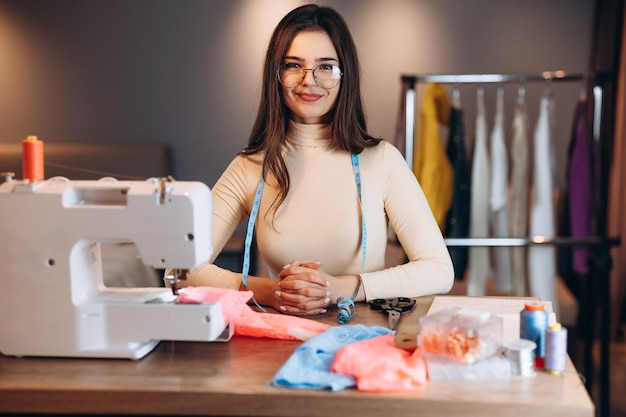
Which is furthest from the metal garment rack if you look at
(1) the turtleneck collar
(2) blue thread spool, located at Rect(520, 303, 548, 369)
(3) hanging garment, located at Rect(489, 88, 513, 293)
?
(2) blue thread spool, located at Rect(520, 303, 548, 369)

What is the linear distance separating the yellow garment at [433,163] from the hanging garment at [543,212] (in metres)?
0.40

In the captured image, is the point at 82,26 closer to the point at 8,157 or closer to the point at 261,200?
the point at 8,157

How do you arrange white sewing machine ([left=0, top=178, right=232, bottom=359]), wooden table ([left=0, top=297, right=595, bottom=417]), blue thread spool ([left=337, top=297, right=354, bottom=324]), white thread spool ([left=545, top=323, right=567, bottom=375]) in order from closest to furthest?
wooden table ([left=0, top=297, right=595, bottom=417]) < white thread spool ([left=545, top=323, right=567, bottom=375]) < white sewing machine ([left=0, top=178, right=232, bottom=359]) < blue thread spool ([left=337, top=297, right=354, bottom=324])

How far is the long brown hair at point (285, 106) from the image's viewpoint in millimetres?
2182

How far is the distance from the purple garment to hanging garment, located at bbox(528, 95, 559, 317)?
0.31ft

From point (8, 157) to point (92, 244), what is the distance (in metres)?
3.20

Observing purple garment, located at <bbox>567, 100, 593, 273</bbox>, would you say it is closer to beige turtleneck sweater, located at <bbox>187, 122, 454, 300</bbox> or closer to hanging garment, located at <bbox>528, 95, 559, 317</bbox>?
hanging garment, located at <bbox>528, 95, 559, 317</bbox>

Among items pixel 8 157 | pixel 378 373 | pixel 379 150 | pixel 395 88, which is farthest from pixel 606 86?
pixel 8 157

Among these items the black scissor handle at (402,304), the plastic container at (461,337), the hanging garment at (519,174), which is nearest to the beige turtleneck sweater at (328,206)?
the black scissor handle at (402,304)

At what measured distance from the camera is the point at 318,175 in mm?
2225

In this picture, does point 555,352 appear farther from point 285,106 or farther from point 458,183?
point 458,183

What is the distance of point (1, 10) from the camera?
15.1 feet

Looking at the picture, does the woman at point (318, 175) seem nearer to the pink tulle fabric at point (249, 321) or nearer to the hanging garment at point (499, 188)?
the pink tulle fabric at point (249, 321)

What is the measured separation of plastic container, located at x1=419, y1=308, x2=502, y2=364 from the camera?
1363mm
